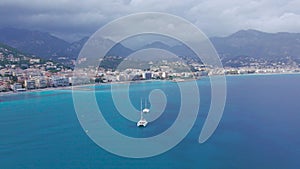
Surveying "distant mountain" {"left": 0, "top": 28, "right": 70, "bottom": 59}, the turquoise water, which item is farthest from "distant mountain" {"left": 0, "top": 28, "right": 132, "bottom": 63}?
the turquoise water

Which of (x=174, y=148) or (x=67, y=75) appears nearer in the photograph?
(x=174, y=148)

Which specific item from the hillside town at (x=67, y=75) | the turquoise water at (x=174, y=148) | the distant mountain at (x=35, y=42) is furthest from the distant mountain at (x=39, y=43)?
the turquoise water at (x=174, y=148)

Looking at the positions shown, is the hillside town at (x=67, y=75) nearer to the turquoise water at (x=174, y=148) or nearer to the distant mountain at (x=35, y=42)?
the turquoise water at (x=174, y=148)

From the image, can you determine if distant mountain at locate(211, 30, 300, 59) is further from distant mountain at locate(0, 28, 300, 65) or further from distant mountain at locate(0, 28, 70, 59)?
distant mountain at locate(0, 28, 70, 59)

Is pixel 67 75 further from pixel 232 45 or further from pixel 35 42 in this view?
pixel 232 45

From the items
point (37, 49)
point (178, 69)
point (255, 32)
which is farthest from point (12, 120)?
point (255, 32)

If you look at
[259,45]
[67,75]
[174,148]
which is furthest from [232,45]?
[174,148]
